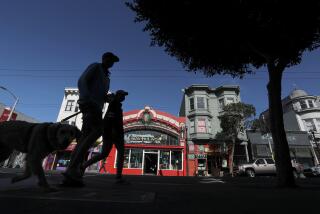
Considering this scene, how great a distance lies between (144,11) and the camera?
27.6 feet

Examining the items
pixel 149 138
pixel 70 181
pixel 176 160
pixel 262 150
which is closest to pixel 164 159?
pixel 176 160

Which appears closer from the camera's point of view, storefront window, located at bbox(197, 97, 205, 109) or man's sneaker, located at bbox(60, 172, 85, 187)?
man's sneaker, located at bbox(60, 172, 85, 187)

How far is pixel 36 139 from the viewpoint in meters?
2.36

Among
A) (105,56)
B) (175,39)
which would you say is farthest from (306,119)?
(105,56)

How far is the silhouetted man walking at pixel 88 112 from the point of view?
2.91 meters

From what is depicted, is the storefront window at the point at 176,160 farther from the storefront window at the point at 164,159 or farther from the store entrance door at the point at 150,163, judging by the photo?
the store entrance door at the point at 150,163

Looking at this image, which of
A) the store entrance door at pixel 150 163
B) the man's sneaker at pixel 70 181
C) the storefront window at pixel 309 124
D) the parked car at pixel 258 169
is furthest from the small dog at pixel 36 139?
the storefront window at pixel 309 124

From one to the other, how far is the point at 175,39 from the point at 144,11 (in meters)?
1.68

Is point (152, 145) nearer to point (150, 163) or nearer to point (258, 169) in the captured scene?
point (150, 163)

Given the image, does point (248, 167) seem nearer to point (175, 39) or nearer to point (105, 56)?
point (175, 39)

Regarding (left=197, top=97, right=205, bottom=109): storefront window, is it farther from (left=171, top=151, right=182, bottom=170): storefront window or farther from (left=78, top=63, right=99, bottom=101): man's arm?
(left=78, top=63, right=99, bottom=101): man's arm

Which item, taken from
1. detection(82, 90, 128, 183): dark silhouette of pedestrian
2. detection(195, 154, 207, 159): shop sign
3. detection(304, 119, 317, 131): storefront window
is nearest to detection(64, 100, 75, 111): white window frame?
detection(195, 154, 207, 159): shop sign

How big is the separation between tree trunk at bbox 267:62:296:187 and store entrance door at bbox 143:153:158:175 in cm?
2412

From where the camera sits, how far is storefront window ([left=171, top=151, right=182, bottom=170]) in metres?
28.4
